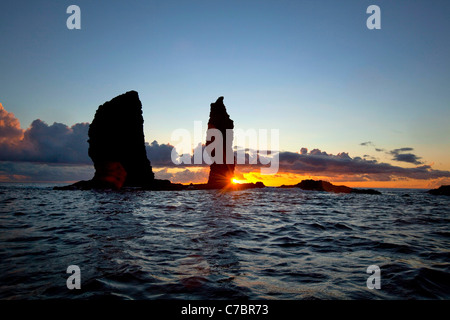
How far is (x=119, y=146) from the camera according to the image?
73562 mm

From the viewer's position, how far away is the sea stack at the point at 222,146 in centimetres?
8588

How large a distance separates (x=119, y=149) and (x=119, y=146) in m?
1.00

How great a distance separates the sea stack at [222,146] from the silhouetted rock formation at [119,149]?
17014 mm

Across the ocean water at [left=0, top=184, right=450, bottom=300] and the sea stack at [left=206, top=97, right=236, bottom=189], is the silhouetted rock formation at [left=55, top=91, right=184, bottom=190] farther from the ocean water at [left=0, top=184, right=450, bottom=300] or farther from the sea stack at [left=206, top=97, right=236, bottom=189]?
the ocean water at [left=0, top=184, right=450, bottom=300]

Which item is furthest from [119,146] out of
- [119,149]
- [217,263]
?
[217,263]

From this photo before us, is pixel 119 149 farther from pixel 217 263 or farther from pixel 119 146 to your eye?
pixel 217 263

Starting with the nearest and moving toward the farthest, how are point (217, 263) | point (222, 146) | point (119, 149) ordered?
point (217, 263), point (119, 149), point (222, 146)

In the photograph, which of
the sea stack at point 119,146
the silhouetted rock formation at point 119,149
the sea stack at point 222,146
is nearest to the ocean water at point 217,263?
the silhouetted rock formation at point 119,149

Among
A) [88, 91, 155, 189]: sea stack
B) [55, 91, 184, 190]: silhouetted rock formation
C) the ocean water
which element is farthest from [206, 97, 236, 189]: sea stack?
the ocean water

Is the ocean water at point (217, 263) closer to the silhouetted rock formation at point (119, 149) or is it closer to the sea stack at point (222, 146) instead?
the silhouetted rock formation at point (119, 149)

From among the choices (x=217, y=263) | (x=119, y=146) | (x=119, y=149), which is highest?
(x=119, y=146)

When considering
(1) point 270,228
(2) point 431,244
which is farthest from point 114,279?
(2) point 431,244

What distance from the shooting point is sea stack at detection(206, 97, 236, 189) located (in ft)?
282

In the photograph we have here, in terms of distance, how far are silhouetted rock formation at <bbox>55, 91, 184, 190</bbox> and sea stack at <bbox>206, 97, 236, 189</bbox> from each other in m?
17.0
